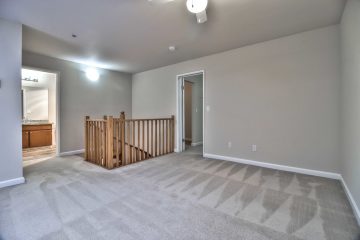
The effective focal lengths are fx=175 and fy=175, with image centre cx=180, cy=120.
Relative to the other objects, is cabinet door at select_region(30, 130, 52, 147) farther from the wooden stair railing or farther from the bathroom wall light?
the wooden stair railing

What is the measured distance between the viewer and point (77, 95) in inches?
184

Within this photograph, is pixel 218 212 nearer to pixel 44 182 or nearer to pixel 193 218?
pixel 193 218

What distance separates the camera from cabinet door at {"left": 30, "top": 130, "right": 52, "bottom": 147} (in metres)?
5.50

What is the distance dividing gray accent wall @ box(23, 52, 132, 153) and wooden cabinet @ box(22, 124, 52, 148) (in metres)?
1.97

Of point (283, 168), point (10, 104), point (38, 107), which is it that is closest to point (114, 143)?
point (10, 104)

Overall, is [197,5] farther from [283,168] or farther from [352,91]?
[283,168]

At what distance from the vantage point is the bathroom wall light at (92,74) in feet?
15.8

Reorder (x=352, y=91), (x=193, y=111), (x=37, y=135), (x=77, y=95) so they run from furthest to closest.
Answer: (x=193, y=111), (x=37, y=135), (x=77, y=95), (x=352, y=91)

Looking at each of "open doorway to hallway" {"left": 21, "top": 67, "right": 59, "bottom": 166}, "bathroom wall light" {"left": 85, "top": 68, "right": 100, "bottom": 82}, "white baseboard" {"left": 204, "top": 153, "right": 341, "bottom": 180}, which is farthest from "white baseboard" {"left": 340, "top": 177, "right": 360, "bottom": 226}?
"open doorway to hallway" {"left": 21, "top": 67, "right": 59, "bottom": 166}

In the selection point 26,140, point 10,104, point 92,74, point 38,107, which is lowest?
point 26,140

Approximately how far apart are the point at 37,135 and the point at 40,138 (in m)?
0.13

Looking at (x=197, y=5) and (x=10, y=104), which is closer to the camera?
(x=197, y=5)

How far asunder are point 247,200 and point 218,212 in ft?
1.57

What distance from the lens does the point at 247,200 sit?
2090 mm
